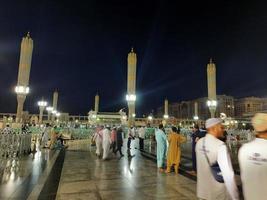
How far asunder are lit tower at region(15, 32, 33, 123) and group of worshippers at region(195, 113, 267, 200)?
18.5m

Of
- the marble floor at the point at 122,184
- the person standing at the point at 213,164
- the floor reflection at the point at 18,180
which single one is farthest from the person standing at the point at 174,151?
the person standing at the point at 213,164

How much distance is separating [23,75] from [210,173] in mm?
20468

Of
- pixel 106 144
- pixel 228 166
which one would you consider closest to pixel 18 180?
pixel 106 144

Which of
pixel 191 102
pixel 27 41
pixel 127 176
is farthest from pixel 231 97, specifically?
pixel 127 176

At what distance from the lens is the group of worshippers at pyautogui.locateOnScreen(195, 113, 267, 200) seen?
6.56 feet

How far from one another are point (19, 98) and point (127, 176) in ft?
49.6

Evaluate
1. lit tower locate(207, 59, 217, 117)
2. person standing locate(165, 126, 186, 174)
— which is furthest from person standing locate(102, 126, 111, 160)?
lit tower locate(207, 59, 217, 117)

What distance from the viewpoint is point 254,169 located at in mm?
2020

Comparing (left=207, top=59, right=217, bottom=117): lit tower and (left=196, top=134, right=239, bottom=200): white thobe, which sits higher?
(left=207, top=59, right=217, bottom=117): lit tower

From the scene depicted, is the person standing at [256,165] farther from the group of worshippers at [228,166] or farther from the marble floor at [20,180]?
the marble floor at [20,180]

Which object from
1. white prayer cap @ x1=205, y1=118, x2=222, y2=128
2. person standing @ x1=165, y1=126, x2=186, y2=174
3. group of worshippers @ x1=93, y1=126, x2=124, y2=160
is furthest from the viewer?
group of worshippers @ x1=93, y1=126, x2=124, y2=160

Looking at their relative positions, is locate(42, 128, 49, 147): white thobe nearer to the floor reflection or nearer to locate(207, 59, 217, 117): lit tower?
the floor reflection

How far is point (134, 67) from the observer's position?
27219 millimetres

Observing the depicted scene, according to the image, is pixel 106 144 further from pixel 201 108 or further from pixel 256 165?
pixel 201 108
